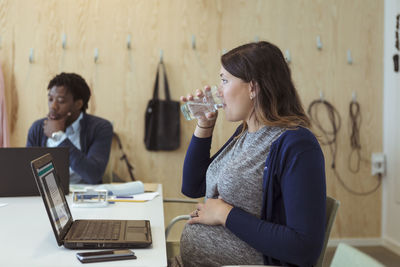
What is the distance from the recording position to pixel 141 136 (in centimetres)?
356

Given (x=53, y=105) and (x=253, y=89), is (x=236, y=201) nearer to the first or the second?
(x=253, y=89)

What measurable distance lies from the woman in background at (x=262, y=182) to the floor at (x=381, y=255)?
2030 millimetres

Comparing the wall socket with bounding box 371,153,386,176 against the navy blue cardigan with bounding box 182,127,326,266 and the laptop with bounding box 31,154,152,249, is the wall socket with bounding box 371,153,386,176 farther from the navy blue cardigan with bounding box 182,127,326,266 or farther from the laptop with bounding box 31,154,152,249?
the laptop with bounding box 31,154,152,249

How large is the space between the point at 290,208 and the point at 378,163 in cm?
280

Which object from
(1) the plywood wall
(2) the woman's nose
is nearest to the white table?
(2) the woman's nose

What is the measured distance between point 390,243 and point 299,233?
283 cm

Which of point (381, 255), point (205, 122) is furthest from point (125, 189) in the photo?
point (381, 255)

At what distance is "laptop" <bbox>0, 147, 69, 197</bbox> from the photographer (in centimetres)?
201

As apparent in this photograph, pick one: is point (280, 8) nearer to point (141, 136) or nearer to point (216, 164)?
point (141, 136)

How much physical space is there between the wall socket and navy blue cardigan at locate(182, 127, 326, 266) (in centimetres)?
268

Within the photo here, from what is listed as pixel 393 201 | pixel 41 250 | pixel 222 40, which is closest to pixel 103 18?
pixel 222 40

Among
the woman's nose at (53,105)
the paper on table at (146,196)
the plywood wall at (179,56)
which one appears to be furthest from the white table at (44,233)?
the plywood wall at (179,56)

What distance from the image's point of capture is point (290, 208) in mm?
1271

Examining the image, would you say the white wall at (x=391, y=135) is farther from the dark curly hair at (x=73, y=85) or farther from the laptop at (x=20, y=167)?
the laptop at (x=20, y=167)
